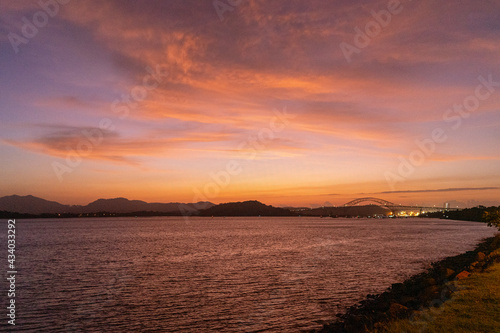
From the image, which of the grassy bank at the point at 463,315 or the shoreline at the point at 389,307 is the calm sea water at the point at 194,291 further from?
the grassy bank at the point at 463,315

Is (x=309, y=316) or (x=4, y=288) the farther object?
(x=4, y=288)

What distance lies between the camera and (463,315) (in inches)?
608

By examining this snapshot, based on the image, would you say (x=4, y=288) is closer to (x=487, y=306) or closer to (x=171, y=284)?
(x=171, y=284)

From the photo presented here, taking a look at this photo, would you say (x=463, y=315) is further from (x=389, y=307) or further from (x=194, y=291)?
(x=194, y=291)

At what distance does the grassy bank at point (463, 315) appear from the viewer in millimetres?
13914

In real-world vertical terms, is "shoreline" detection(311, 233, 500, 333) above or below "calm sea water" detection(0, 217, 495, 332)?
above

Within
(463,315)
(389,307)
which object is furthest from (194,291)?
(463,315)

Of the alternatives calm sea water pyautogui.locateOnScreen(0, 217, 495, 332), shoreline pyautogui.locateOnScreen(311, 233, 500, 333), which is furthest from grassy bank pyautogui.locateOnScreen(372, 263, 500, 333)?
calm sea water pyautogui.locateOnScreen(0, 217, 495, 332)

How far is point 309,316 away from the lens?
79.4 feet

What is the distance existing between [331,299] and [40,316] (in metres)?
21.3

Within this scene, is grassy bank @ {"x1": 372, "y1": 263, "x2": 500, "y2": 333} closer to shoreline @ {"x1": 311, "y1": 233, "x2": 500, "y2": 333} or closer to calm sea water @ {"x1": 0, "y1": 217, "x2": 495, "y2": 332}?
shoreline @ {"x1": 311, "y1": 233, "x2": 500, "y2": 333}

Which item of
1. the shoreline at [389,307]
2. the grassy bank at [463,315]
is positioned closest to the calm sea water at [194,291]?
the shoreline at [389,307]

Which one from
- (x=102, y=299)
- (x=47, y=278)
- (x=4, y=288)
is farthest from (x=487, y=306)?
(x=47, y=278)

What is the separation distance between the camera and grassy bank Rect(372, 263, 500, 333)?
548 inches
